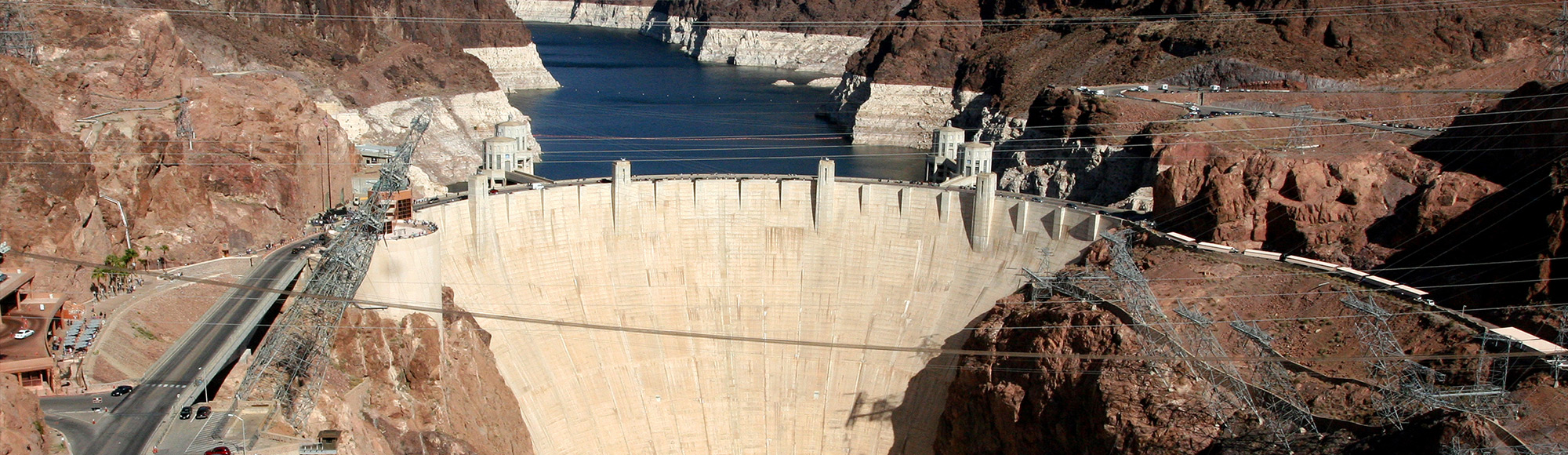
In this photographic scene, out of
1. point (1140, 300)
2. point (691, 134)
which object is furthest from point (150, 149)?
point (691, 134)

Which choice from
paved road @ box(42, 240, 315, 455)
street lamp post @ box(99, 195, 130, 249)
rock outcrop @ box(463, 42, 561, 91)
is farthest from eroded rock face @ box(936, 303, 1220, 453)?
rock outcrop @ box(463, 42, 561, 91)

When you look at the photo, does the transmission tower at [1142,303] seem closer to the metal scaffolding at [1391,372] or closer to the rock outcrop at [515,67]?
the metal scaffolding at [1391,372]

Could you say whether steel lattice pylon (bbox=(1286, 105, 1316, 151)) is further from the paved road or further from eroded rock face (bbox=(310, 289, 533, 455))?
the paved road

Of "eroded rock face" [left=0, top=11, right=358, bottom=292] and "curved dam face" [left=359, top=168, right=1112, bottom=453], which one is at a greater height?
"eroded rock face" [left=0, top=11, right=358, bottom=292]

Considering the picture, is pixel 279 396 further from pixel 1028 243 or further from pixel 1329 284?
pixel 1329 284

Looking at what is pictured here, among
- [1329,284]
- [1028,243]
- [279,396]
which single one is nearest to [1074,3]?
[1028,243]

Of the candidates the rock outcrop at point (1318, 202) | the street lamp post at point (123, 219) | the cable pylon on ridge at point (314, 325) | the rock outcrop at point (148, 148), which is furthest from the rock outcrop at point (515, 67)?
the cable pylon on ridge at point (314, 325)
